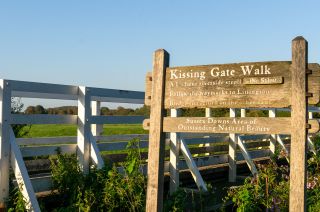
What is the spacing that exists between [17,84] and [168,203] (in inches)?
111

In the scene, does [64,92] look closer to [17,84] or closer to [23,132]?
[17,84]

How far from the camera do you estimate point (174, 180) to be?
27.2ft

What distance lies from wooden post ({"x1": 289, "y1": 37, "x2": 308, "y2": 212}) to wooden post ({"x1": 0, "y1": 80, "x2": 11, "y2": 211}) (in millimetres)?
3561

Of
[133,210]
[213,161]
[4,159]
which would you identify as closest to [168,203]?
[133,210]

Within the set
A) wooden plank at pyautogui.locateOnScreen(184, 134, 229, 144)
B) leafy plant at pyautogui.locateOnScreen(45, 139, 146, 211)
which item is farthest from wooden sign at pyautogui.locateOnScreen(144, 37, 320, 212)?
wooden plank at pyautogui.locateOnScreen(184, 134, 229, 144)

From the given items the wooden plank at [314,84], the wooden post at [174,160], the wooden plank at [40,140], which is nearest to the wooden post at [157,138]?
the wooden plank at [314,84]

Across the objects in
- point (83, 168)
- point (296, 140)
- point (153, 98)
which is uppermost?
point (153, 98)

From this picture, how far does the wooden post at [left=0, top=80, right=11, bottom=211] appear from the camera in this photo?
609cm

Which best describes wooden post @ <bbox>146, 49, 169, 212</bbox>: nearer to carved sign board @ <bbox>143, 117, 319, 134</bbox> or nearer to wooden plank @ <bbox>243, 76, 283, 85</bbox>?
carved sign board @ <bbox>143, 117, 319, 134</bbox>

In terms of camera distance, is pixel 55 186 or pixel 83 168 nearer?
pixel 55 186

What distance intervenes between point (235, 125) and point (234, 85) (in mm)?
457

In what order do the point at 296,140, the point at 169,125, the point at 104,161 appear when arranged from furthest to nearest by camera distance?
the point at 104,161 < the point at 169,125 < the point at 296,140

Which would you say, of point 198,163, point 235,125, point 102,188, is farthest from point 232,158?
point 235,125

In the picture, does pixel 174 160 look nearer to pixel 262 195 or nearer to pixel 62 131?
pixel 262 195
